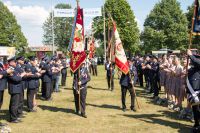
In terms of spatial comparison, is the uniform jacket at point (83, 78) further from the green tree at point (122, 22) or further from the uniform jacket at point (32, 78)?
the green tree at point (122, 22)

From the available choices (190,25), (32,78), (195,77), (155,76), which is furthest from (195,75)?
(190,25)

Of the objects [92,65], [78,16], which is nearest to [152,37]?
[92,65]

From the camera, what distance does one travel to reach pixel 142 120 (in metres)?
11.7

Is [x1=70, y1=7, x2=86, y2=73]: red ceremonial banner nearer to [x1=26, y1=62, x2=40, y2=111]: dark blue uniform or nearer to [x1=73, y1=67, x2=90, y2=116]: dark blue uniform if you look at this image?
[x1=73, y1=67, x2=90, y2=116]: dark blue uniform

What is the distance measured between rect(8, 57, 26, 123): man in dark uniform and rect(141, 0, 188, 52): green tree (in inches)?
2153

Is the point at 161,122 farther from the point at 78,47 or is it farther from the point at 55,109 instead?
the point at 55,109

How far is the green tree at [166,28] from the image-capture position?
64562mm

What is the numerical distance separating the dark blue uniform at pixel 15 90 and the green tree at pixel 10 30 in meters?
58.5

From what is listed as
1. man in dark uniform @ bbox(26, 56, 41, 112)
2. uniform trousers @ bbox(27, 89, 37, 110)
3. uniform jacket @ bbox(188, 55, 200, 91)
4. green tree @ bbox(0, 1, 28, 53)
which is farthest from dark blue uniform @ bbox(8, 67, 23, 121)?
green tree @ bbox(0, 1, 28, 53)

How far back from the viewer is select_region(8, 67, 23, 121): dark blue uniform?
1121cm

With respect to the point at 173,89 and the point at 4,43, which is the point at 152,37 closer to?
the point at 4,43

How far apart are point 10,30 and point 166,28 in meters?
31.8

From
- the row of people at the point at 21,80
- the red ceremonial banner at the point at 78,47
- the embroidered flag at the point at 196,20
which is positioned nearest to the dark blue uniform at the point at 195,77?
the embroidered flag at the point at 196,20

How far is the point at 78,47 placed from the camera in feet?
42.8
